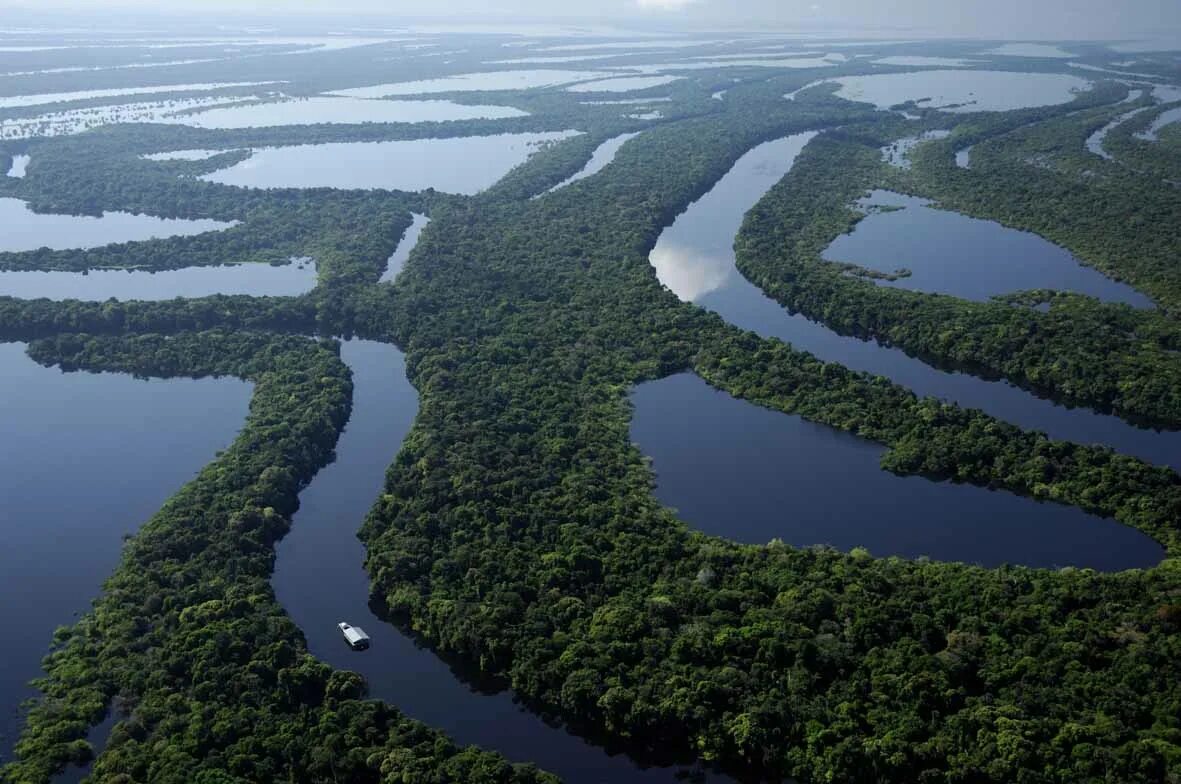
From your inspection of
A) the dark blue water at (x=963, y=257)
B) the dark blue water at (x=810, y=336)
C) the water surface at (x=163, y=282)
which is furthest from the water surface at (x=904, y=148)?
the water surface at (x=163, y=282)

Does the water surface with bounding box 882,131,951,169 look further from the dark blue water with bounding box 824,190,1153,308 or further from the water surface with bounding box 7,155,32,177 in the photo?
the water surface with bounding box 7,155,32,177

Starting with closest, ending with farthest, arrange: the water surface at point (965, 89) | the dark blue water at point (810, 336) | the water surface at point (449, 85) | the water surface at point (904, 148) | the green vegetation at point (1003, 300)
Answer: the dark blue water at point (810, 336), the green vegetation at point (1003, 300), the water surface at point (904, 148), the water surface at point (965, 89), the water surface at point (449, 85)

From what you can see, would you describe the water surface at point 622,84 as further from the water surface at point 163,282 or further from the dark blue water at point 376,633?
the dark blue water at point 376,633

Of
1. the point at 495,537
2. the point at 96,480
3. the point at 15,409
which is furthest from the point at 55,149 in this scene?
the point at 495,537

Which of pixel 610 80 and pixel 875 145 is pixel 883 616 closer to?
pixel 875 145

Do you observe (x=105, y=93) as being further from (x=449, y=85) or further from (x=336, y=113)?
(x=449, y=85)

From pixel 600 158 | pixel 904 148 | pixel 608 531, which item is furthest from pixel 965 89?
pixel 608 531
